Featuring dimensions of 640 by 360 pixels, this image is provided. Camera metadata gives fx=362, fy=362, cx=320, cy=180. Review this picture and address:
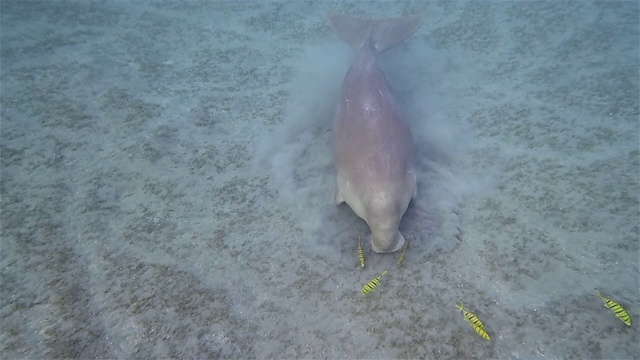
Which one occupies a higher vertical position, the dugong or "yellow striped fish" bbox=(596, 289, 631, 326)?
the dugong

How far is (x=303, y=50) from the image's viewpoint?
673 cm

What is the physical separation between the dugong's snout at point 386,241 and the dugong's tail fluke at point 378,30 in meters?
3.16

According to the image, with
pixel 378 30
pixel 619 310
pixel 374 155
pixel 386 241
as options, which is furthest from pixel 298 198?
pixel 378 30

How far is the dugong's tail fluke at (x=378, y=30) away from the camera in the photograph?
5492 millimetres

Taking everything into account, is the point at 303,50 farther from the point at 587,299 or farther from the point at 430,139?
the point at 587,299

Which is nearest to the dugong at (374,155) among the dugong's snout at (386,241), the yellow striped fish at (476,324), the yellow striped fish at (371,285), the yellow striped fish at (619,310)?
the dugong's snout at (386,241)

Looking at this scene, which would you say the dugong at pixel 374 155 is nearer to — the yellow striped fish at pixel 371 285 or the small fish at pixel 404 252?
the small fish at pixel 404 252

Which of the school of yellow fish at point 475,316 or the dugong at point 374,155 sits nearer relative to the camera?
the school of yellow fish at point 475,316

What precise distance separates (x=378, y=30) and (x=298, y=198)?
3.20m

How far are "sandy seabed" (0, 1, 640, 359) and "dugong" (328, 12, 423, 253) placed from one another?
0.31 metres

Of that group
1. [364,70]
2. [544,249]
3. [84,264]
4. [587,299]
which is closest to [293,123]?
[364,70]

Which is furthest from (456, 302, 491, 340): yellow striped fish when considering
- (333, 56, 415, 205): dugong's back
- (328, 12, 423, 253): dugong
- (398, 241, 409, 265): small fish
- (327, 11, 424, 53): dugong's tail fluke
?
(327, 11, 424, 53): dugong's tail fluke

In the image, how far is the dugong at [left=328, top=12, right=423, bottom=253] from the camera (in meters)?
3.30

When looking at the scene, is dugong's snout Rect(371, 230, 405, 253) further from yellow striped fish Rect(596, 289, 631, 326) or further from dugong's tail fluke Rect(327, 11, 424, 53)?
dugong's tail fluke Rect(327, 11, 424, 53)
